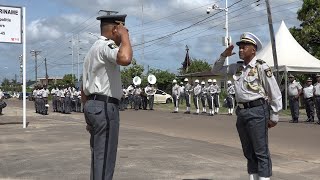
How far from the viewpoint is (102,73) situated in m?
4.66

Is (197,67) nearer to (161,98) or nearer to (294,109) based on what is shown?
(161,98)

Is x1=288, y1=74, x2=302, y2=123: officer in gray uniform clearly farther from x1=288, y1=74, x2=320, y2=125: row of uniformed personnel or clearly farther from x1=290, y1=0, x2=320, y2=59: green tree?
x1=290, y1=0, x2=320, y2=59: green tree

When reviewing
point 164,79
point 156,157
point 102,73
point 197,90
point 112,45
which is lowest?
point 156,157

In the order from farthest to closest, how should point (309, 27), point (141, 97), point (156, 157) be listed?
point (141, 97) < point (309, 27) < point (156, 157)

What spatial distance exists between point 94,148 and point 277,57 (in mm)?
23873

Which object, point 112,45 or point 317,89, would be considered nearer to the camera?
point 112,45

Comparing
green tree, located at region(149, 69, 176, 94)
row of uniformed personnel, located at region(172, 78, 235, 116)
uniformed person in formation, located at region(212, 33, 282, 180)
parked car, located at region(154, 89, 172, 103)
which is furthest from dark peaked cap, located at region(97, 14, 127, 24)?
green tree, located at region(149, 69, 176, 94)

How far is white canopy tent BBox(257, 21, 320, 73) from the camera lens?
86.5 ft

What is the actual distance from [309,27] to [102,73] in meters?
30.4

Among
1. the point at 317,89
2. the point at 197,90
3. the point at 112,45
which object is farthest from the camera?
the point at 197,90

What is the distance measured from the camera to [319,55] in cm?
3288

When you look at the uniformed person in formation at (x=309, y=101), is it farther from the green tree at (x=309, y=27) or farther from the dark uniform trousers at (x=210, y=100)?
the green tree at (x=309, y=27)

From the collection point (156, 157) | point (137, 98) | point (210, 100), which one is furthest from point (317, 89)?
point (137, 98)

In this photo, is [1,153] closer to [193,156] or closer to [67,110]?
[193,156]
